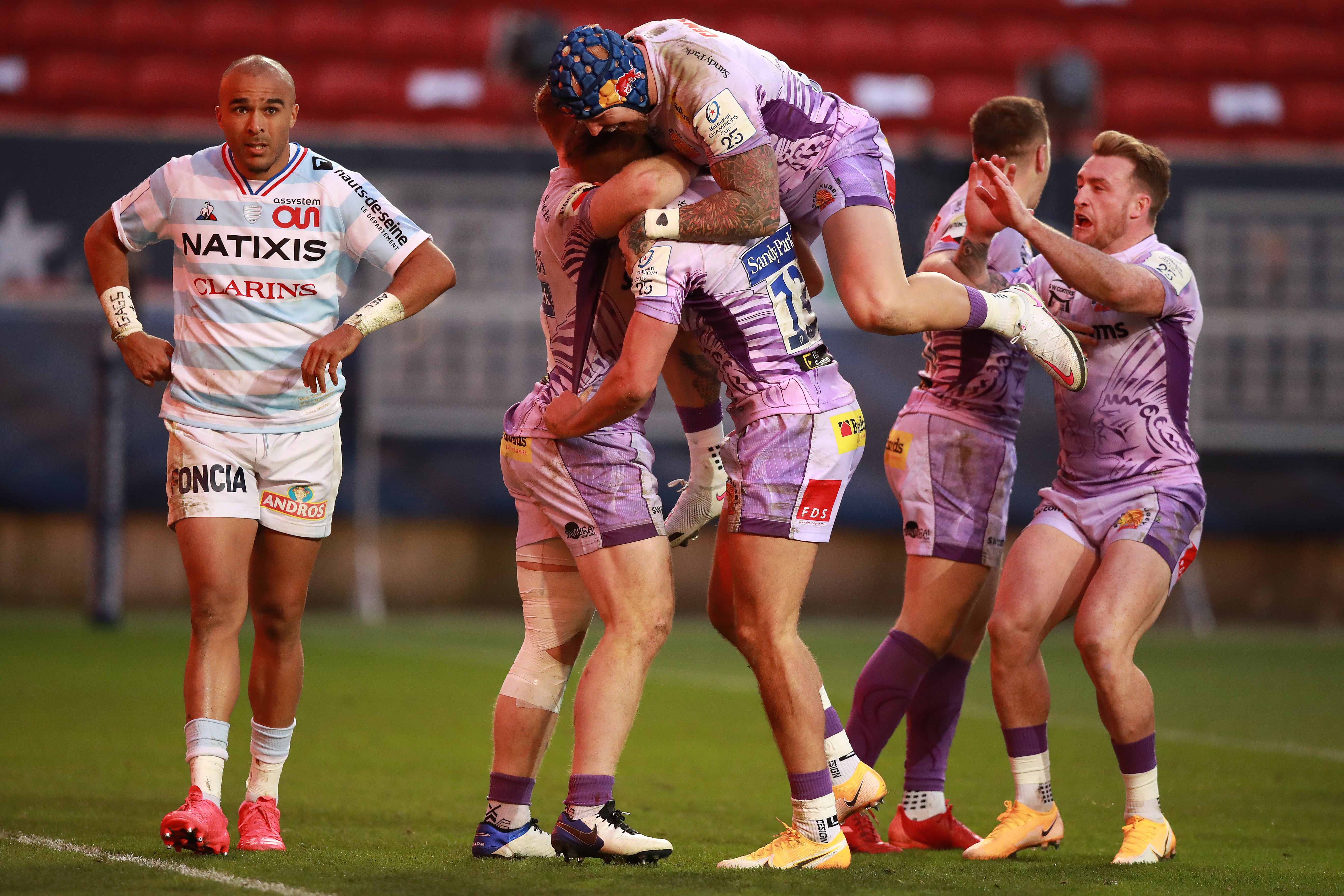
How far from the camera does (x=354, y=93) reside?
15.0 metres

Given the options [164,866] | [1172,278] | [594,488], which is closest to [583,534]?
[594,488]

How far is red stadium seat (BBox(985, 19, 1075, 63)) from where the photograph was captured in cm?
1595

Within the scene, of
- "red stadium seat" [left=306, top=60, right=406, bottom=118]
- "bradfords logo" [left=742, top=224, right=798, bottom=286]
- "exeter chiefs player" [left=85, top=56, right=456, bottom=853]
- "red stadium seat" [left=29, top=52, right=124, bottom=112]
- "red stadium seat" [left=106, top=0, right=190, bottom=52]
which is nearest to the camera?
"bradfords logo" [left=742, top=224, right=798, bottom=286]

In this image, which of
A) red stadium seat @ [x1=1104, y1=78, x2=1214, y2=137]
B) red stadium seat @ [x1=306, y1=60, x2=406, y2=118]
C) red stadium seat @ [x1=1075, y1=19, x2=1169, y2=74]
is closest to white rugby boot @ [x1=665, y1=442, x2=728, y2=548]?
red stadium seat @ [x1=306, y1=60, x2=406, y2=118]

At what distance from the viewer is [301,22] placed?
15.6 metres

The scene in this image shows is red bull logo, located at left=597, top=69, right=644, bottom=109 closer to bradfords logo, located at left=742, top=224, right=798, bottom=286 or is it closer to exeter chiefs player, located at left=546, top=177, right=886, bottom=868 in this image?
exeter chiefs player, located at left=546, top=177, right=886, bottom=868

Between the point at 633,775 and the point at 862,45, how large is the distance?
11.4 metres

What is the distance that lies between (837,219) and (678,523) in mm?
1017

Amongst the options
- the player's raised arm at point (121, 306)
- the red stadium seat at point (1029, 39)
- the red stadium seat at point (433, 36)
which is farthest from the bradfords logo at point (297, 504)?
the red stadium seat at point (1029, 39)

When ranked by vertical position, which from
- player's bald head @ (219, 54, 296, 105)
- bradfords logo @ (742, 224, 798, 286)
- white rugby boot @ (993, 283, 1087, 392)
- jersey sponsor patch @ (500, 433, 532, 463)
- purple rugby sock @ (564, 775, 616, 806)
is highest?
player's bald head @ (219, 54, 296, 105)

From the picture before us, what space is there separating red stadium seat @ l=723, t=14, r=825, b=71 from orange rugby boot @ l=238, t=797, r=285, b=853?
1219cm

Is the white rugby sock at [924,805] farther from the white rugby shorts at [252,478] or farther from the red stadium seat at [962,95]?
the red stadium seat at [962,95]

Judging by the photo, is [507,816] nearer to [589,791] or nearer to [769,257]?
[589,791]

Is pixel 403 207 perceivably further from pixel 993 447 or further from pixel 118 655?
pixel 993 447
